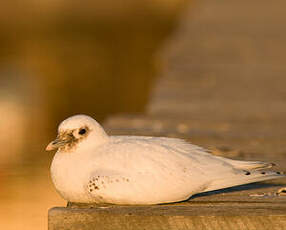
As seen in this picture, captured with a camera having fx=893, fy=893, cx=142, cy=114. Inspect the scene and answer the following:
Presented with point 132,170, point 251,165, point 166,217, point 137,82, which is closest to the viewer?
point 166,217

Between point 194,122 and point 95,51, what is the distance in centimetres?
877

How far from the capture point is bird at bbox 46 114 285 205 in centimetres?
506

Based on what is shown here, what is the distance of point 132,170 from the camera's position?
5.10 metres

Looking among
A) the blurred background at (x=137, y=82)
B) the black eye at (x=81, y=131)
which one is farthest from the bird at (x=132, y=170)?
the blurred background at (x=137, y=82)

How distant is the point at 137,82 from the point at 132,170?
8.98 m

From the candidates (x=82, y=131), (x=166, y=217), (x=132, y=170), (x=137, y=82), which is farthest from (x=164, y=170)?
(x=137, y=82)

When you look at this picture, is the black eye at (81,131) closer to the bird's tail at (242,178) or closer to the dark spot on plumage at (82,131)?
the dark spot on plumage at (82,131)

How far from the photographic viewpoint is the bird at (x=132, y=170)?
5.06 meters

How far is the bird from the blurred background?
1661mm

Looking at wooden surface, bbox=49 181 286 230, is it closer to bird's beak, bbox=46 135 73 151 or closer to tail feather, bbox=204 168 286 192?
tail feather, bbox=204 168 286 192

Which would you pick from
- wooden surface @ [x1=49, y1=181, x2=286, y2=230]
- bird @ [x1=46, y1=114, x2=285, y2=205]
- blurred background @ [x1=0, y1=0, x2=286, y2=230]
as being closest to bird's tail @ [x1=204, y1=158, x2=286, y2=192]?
bird @ [x1=46, y1=114, x2=285, y2=205]

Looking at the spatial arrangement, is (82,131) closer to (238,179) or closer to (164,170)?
(164,170)

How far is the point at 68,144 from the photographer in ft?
17.4

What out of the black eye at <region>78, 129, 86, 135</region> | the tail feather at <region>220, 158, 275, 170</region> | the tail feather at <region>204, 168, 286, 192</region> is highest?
the black eye at <region>78, 129, 86, 135</region>
